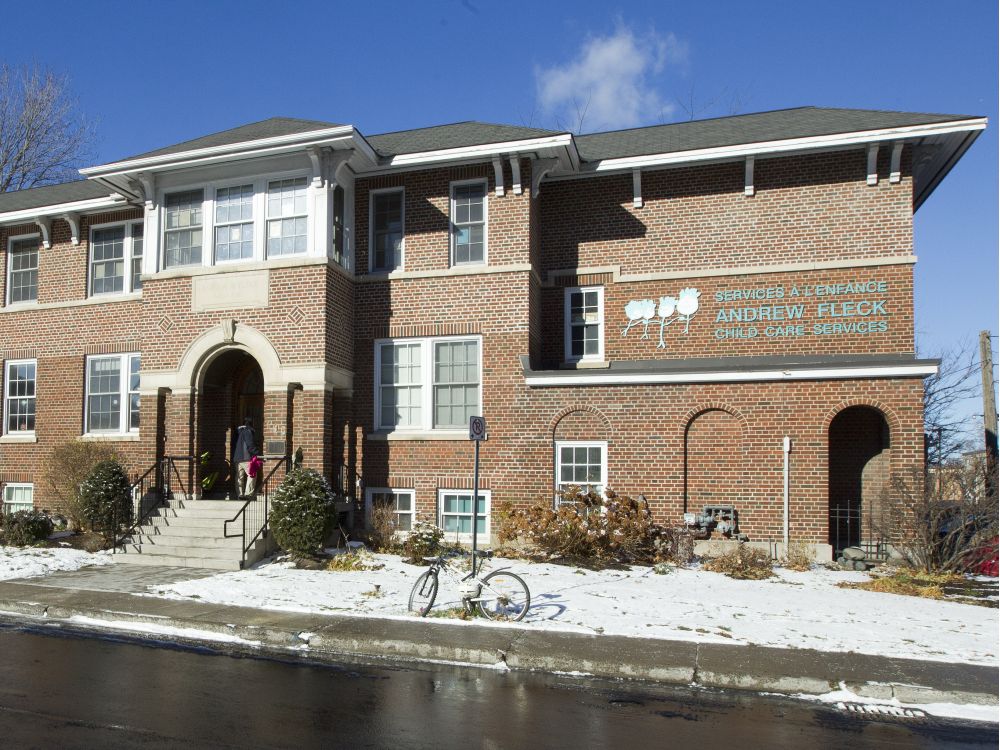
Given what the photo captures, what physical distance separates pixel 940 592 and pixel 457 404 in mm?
8855

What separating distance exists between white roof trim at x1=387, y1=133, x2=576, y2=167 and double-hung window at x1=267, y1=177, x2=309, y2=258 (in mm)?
1904

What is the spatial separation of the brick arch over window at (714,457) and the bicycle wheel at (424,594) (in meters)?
6.04

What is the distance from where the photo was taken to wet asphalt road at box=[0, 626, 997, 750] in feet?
19.6

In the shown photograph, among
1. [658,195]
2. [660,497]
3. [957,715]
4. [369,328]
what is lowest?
[957,715]

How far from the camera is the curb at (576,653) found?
24.8ft

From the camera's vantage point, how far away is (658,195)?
54.8 feet

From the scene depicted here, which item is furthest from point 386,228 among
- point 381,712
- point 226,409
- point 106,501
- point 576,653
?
point 381,712

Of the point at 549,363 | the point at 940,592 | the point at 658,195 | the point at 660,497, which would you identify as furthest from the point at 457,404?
the point at 940,592

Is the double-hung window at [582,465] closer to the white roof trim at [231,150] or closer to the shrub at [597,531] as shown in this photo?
the shrub at [597,531]

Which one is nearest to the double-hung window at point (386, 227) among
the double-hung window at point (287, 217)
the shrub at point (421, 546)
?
the double-hung window at point (287, 217)

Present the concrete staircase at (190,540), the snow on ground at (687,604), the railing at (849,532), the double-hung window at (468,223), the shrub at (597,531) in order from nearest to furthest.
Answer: the snow on ground at (687,604) < the shrub at (597,531) < the concrete staircase at (190,540) < the railing at (849,532) < the double-hung window at (468,223)

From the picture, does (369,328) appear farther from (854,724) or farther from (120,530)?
(854,724)

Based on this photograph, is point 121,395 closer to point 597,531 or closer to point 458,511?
point 458,511

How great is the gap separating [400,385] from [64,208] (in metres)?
9.20
